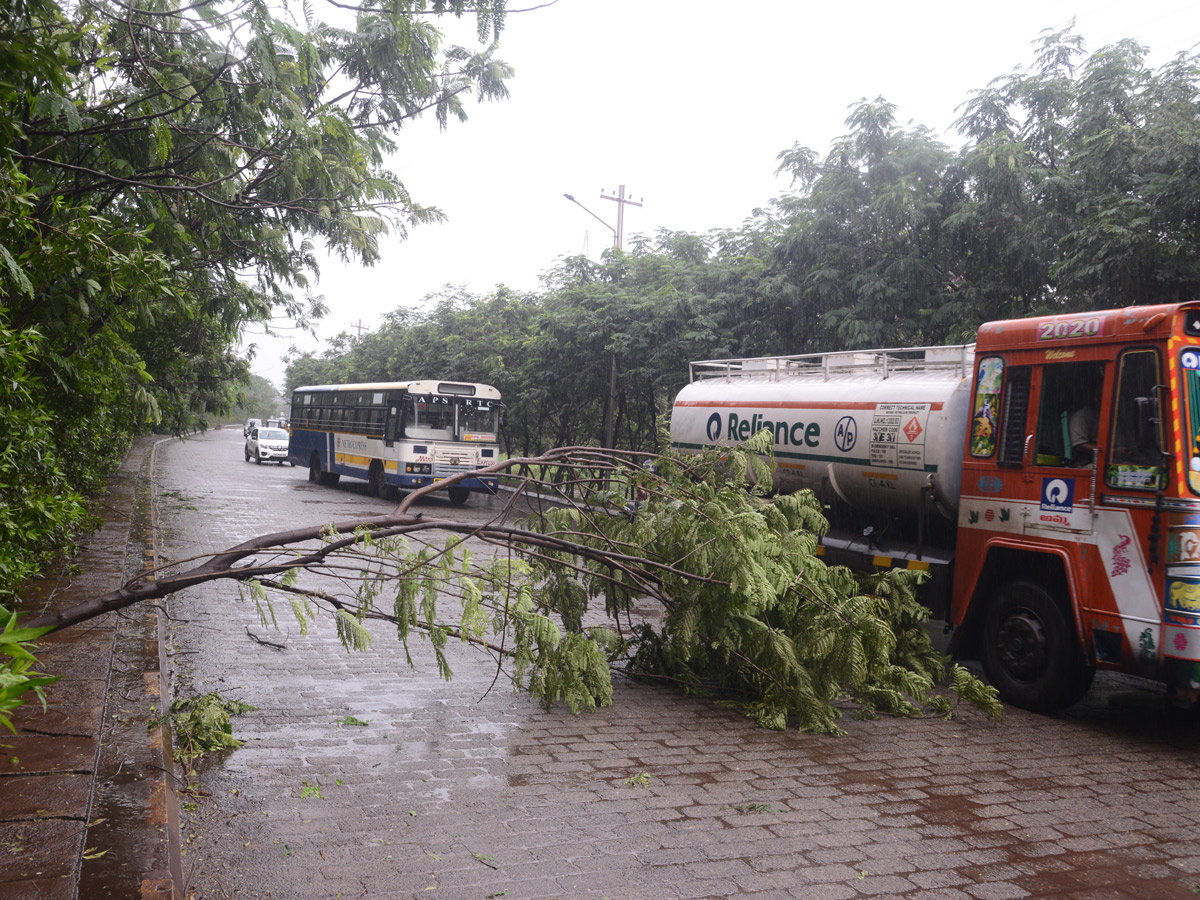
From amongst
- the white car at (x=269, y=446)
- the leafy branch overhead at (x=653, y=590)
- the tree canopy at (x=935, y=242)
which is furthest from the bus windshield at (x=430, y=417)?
the white car at (x=269, y=446)

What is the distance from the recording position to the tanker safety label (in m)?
8.58

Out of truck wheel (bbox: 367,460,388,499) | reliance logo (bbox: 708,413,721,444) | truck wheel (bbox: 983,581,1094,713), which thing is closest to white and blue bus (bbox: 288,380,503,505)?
truck wheel (bbox: 367,460,388,499)

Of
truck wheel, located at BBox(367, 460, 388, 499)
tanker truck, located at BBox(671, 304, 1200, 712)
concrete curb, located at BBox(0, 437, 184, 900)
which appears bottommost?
concrete curb, located at BBox(0, 437, 184, 900)

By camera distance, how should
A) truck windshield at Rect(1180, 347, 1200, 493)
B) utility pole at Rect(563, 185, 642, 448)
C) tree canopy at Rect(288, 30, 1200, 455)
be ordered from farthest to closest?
utility pole at Rect(563, 185, 642, 448), tree canopy at Rect(288, 30, 1200, 455), truck windshield at Rect(1180, 347, 1200, 493)

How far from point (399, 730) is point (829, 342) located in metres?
12.0

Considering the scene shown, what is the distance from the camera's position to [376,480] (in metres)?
23.4

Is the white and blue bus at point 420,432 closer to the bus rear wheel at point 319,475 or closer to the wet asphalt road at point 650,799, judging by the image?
the bus rear wheel at point 319,475

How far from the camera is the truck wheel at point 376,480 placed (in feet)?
75.2

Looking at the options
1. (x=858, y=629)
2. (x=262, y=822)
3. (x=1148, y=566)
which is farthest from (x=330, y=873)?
(x=1148, y=566)

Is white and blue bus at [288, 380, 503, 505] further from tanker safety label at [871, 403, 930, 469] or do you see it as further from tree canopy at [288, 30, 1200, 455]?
tanker safety label at [871, 403, 930, 469]

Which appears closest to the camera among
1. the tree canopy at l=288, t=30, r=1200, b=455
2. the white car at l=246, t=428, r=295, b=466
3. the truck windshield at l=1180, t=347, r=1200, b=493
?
the truck windshield at l=1180, t=347, r=1200, b=493

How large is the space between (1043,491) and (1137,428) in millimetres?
879

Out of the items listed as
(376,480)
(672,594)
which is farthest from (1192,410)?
(376,480)

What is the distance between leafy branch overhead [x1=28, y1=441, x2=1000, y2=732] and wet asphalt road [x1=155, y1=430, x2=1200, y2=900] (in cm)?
35
